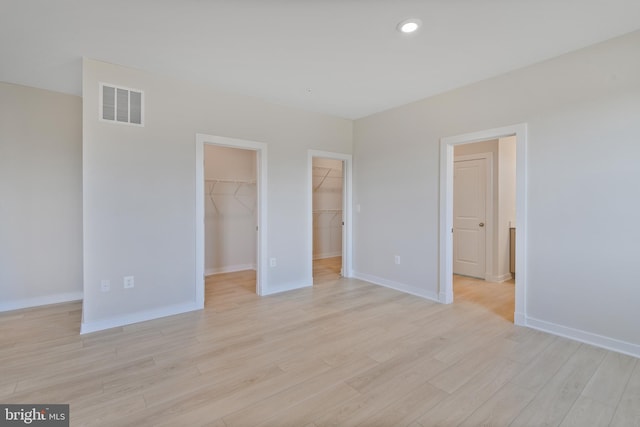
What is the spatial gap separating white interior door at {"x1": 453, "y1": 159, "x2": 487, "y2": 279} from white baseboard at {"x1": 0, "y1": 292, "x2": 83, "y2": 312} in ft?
18.8

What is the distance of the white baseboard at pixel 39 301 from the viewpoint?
3450 millimetres

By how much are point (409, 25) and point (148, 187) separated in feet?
9.57

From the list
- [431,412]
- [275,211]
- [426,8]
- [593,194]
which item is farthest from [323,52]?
[431,412]

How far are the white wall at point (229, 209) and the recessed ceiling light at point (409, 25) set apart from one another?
12.1ft

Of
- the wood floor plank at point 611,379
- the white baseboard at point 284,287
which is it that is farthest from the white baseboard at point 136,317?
the wood floor plank at point 611,379

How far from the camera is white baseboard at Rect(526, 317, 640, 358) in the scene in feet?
7.95

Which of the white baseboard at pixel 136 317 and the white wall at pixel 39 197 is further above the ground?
the white wall at pixel 39 197

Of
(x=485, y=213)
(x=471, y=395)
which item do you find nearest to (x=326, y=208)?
(x=485, y=213)

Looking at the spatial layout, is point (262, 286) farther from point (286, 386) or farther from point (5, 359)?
point (5, 359)

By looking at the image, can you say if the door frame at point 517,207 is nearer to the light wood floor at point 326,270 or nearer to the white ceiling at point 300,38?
the white ceiling at point 300,38

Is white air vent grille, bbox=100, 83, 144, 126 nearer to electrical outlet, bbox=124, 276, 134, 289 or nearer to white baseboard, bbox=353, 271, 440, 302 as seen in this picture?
electrical outlet, bbox=124, 276, 134, 289

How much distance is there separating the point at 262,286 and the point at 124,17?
10.2 ft

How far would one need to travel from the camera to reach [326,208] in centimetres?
680

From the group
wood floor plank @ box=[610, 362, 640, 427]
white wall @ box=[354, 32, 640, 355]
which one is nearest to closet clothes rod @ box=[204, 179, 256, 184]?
white wall @ box=[354, 32, 640, 355]
